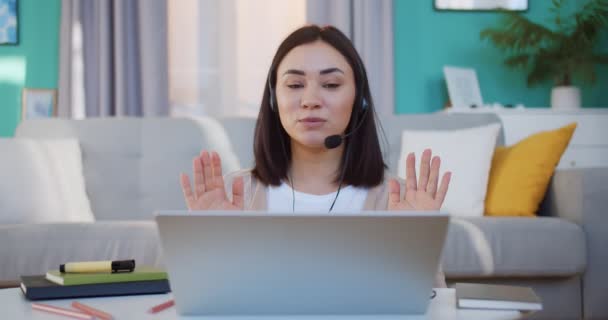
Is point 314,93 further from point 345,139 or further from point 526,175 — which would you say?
point 526,175

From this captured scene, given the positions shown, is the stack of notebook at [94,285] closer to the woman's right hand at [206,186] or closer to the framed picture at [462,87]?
the woman's right hand at [206,186]

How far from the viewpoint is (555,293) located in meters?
2.26

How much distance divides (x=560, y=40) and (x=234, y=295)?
3.38m

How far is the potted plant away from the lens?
3.65 meters

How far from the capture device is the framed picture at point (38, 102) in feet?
13.3

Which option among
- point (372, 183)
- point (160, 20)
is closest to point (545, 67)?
point (160, 20)

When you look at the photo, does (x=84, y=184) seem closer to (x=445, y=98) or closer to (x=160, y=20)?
(x=160, y=20)

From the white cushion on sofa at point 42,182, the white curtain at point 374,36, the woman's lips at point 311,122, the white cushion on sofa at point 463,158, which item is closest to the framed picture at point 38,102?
the white cushion on sofa at point 42,182

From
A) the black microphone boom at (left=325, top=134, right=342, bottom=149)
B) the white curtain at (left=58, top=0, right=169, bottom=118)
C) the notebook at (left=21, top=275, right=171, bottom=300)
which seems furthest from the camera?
the white curtain at (left=58, top=0, right=169, bottom=118)

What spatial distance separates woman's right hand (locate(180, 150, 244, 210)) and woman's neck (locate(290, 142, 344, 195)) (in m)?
0.34

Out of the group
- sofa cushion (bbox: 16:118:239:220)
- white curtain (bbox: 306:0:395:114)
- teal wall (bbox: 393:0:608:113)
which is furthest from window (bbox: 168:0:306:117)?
sofa cushion (bbox: 16:118:239:220)

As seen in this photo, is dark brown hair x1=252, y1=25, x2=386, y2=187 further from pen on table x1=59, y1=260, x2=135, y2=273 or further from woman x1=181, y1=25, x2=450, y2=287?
pen on table x1=59, y1=260, x2=135, y2=273

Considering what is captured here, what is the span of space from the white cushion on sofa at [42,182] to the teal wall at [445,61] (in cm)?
212

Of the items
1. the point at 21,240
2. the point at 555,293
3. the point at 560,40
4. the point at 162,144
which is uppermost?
the point at 560,40
